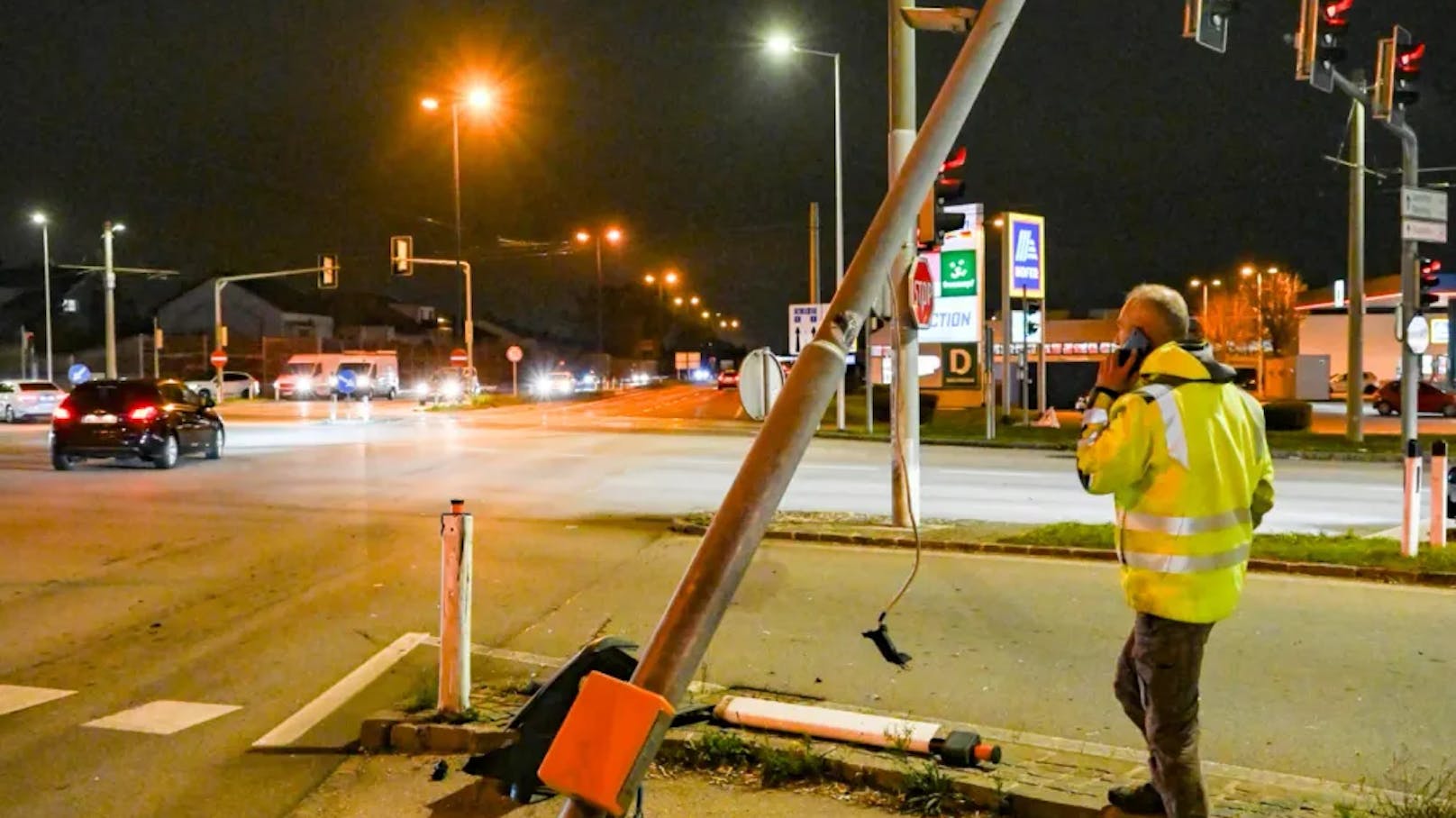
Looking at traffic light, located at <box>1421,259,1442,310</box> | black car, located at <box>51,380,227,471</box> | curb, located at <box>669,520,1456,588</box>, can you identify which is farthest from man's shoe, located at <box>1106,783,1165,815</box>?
black car, located at <box>51,380,227,471</box>

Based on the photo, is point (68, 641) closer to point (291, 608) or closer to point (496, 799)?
point (291, 608)

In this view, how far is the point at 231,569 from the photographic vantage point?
444 inches

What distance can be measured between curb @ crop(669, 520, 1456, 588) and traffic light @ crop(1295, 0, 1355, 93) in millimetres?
7000

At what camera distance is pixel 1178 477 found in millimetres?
4102

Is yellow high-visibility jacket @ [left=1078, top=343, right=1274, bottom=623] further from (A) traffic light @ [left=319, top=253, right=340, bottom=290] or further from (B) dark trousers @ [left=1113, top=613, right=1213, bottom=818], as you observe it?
(A) traffic light @ [left=319, top=253, right=340, bottom=290]

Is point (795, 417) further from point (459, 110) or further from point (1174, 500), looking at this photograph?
point (459, 110)

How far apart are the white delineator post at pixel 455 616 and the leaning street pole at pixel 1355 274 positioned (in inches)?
931

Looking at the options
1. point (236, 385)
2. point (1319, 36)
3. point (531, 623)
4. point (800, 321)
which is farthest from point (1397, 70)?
point (236, 385)

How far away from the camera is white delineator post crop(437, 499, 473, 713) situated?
20.0 feet

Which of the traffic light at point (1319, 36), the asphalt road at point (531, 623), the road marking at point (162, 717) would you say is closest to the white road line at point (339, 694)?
the asphalt road at point (531, 623)

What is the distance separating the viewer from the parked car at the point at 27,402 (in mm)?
41844

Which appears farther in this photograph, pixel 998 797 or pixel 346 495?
pixel 346 495

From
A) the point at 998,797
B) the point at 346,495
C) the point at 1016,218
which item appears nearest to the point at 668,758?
the point at 998,797

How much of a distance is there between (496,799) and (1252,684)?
4139 millimetres
